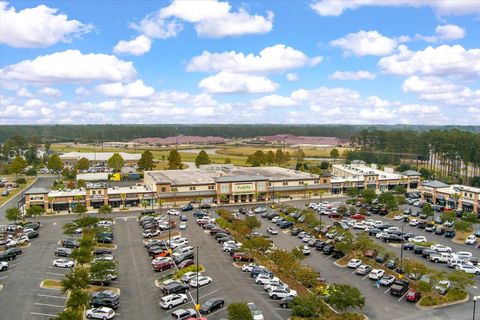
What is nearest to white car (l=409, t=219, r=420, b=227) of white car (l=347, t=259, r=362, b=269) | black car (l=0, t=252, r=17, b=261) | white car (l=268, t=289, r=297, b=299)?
white car (l=347, t=259, r=362, b=269)

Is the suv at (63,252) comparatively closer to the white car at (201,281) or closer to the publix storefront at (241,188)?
the white car at (201,281)

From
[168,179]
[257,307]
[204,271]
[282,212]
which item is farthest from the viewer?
[168,179]

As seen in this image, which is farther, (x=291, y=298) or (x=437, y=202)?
(x=437, y=202)

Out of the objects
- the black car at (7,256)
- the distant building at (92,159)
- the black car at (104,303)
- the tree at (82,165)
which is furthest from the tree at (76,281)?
the distant building at (92,159)

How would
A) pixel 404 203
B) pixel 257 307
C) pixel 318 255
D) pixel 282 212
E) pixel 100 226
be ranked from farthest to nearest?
pixel 404 203
pixel 282 212
pixel 100 226
pixel 318 255
pixel 257 307

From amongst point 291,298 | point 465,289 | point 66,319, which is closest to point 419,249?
point 465,289

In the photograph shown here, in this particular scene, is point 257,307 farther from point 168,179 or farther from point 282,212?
point 168,179

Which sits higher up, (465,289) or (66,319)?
(66,319)
